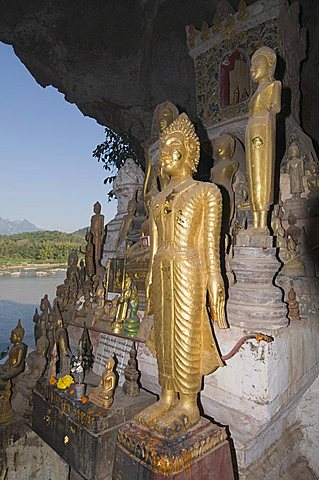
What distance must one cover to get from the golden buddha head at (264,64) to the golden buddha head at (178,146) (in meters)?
1.64

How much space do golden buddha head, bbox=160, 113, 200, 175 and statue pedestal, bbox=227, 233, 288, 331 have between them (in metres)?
1.28

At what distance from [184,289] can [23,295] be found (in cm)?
1165

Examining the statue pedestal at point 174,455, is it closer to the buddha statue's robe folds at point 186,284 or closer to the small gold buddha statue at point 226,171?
the buddha statue's robe folds at point 186,284

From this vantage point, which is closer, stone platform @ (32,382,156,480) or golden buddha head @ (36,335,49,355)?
stone platform @ (32,382,156,480)

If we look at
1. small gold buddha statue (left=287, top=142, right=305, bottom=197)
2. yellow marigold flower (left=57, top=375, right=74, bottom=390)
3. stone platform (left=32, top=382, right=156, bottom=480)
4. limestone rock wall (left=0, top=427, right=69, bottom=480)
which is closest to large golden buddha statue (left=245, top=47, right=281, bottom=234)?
small gold buddha statue (left=287, top=142, right=305, bottom=197)

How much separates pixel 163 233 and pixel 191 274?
45 centimetres

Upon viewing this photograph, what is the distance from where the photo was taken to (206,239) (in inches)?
100

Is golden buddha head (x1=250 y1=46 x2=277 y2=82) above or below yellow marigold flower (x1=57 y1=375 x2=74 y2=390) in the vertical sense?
above

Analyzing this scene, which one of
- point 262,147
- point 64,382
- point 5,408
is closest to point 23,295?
point 5,408

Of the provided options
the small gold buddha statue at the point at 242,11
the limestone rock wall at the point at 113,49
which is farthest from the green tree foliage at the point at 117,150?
the small gold buddha statue at the point at 242,11

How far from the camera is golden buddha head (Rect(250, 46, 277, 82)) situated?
3641 millimetres

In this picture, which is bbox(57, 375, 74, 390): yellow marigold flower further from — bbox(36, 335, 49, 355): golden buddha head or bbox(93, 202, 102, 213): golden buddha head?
bbox(93, 202, 102, 213): golden buddha head

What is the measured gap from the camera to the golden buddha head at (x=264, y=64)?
3641mm

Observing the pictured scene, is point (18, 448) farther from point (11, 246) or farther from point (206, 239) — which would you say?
point (11, 246)
